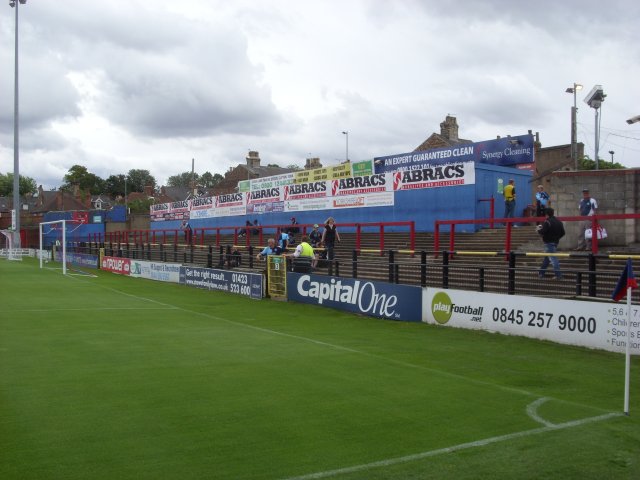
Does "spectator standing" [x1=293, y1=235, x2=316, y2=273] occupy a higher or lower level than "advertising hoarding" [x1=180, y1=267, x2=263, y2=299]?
higher

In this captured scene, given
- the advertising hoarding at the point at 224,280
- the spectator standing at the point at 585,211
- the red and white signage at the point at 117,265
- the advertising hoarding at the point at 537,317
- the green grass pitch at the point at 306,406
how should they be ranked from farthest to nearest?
the red and white signage at the point at 117,265 → the advertising hoarding at the point at 224,280 → the spectator standing at the point at 585,211 → the advertising hoarding at the point at 537,317 → the green grass pitch at the point at 306,406

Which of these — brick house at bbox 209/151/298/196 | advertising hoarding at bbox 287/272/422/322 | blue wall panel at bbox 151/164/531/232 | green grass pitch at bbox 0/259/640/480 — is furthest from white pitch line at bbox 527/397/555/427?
brick house at bbox 209/151/298/196

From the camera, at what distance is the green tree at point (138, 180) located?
15562 centimetres

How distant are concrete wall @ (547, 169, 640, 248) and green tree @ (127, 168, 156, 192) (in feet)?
484

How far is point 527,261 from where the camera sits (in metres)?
15.2

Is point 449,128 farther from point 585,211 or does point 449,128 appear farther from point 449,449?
point 449,449

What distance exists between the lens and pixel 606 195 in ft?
53.2

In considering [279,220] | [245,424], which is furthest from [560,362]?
[279,220]

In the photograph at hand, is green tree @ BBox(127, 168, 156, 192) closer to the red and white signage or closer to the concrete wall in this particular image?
the red and white signage

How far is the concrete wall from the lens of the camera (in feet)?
50.2

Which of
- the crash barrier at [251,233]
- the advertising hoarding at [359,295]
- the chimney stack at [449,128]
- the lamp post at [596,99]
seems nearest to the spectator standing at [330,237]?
the advertising hoarding at [359,295]

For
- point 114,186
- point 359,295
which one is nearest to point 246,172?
point 359,295

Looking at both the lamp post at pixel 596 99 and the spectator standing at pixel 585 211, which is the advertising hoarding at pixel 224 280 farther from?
the lamp post at pixel 596 99

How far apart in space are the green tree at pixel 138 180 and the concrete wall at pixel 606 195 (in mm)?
147523
